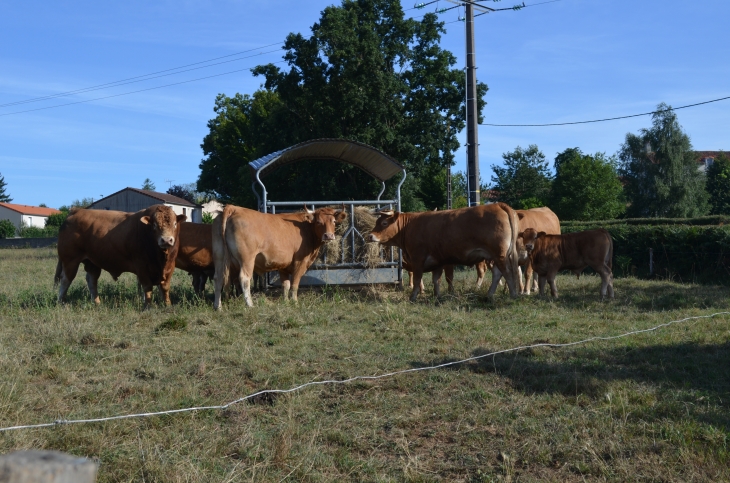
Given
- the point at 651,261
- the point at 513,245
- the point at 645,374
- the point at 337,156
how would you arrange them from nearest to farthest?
the point at 645,374 < the point at 513,245 < the point at 337,156 < the point at 651,261

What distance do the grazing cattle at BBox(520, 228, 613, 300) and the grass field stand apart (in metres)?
2.30

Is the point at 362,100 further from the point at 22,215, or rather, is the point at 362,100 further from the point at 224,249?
the point at 22,215

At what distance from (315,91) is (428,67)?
5.74 m

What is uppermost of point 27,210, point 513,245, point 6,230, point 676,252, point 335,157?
point 27,210

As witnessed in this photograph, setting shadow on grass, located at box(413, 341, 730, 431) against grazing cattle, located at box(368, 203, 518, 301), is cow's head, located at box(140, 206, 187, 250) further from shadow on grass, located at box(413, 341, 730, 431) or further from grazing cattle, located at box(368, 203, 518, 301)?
shadow on grass, located at box(413, 341, 730, 431)

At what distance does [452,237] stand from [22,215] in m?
117

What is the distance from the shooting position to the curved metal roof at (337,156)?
14.1m

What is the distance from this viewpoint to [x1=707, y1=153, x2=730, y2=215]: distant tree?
71.9m

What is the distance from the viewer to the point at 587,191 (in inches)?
2500

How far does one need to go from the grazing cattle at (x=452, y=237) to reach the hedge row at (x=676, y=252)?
24.2 ft

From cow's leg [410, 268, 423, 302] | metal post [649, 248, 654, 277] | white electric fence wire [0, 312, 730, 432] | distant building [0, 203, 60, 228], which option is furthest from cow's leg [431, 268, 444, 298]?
distant building [0, 203, 60, 228]

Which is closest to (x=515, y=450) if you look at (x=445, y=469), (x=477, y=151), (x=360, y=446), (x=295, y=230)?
(x=445, y=469)

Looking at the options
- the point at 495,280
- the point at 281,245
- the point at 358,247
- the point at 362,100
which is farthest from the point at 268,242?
the point at 362,100

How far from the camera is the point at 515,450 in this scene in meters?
5.23
